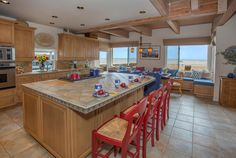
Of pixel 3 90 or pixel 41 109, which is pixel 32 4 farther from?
pixel 41 109

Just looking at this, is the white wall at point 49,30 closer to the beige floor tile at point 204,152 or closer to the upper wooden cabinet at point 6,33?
the upper wooden cabinet at point 6,33

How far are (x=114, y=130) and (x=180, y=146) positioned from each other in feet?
4.60

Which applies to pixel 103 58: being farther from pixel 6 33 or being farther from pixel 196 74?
pixel 6 33

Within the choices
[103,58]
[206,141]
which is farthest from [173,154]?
[103,58]

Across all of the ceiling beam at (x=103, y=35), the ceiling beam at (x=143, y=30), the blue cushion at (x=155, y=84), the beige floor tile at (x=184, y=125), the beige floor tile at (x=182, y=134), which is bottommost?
the beige floor tile at (x=182, y=134)

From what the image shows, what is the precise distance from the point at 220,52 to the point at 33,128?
570cm

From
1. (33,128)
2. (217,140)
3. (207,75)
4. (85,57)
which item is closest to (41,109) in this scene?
(33,128)

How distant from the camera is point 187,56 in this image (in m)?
6.88

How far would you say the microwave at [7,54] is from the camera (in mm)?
3625

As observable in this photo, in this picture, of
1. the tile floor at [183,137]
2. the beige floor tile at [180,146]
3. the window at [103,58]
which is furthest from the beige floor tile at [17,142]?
the window at [103,58]

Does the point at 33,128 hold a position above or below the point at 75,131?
below

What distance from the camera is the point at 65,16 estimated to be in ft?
14.0

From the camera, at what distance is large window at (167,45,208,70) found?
649cm

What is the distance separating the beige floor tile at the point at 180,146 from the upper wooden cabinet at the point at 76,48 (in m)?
5.11
